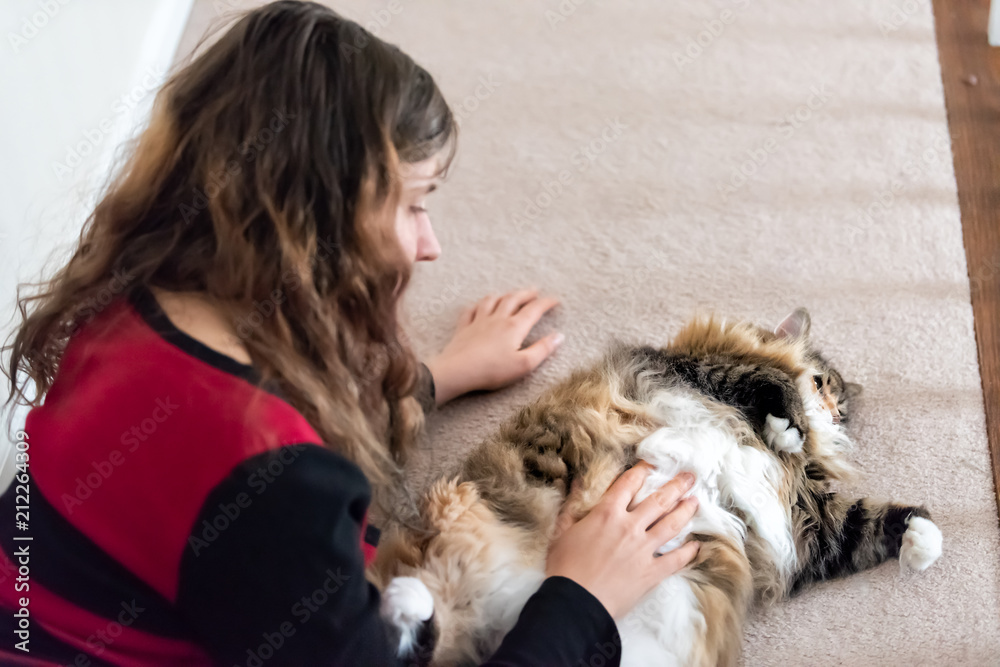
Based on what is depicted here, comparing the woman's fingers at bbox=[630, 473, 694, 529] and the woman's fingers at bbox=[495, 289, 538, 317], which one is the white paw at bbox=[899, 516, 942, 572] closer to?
the woman's fingers at bbox=[630, 473, 694, 529]

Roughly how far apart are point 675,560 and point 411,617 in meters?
0.42

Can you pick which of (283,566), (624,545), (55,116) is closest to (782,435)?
(624,545)

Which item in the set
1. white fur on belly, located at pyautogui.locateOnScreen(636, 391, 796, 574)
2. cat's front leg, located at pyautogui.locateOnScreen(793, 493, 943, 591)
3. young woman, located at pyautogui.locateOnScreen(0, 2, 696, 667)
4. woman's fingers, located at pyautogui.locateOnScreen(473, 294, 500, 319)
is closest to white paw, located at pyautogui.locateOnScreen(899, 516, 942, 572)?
cat's front leg, located at pyautogui.locateOnScreen(793, 493, 943, 591)

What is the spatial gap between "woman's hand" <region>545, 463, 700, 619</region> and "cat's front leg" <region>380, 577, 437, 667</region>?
0.20m

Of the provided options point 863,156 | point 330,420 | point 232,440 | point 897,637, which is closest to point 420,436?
point 330,420

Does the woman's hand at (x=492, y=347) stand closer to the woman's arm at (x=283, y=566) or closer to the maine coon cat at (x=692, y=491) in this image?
the maine coon cat at (x=692, y=491)

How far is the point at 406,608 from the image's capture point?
1.05 metres

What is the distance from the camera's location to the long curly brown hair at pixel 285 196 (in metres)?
0.87

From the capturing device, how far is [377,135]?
35.2 inches

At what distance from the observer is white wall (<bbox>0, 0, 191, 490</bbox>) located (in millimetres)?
1548

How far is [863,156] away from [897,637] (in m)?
1.28

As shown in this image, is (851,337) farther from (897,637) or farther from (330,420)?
(330,420)

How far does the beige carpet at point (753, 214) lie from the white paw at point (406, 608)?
0.49m

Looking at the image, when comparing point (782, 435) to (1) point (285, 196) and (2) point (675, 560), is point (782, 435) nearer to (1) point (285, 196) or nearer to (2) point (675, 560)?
(2) point (675, 560)
